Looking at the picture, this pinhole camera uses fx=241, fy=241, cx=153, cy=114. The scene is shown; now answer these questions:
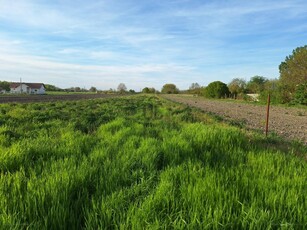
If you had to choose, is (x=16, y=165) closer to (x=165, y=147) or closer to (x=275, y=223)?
(x=165, y=147)

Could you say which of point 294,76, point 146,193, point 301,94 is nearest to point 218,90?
point 294,76

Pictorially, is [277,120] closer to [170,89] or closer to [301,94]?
[301,94]

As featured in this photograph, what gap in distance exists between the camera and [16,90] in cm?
11375

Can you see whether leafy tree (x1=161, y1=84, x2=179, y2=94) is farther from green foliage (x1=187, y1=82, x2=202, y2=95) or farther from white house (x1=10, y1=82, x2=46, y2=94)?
white house (x1=10, y1=82, x2=46, y2=94)

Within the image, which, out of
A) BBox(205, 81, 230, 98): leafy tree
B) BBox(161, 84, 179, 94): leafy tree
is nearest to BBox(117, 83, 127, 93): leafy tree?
BBox(161, 84, 179, 94): leafy tree

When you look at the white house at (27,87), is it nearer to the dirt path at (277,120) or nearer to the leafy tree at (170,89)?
the leafy tree at (170,89)

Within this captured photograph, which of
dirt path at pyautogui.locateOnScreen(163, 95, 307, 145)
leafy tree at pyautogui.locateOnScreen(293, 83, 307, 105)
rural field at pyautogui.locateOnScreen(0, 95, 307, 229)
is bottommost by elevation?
dirt path at pyautogui.locateOnScreen(163, 95, 307, 145)

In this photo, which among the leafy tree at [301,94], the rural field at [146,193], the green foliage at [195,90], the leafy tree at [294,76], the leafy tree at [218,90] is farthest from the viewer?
the green foliage at [195,90]

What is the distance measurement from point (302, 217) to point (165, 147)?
2799mm

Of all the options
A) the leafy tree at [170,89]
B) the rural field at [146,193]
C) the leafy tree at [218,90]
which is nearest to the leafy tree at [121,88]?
the leafy tree at [170,89]

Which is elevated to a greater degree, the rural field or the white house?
the white house

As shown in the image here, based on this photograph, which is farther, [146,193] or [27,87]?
[27,87]

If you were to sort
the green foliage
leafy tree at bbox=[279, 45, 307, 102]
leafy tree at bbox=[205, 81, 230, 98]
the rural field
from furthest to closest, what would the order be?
1. the green foliage
2. leafy tree at bbox=[205, 81, 230, 98]
3. leafy tree at bbox=[279, 45, 307, 102]
4. the rural field

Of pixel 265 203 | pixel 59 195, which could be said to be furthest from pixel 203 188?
pixel 59 195
